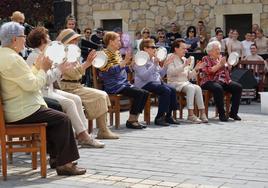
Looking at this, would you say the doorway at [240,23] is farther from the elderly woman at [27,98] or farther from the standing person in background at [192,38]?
the elderly woman at [27,98]

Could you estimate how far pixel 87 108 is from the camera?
307 inches

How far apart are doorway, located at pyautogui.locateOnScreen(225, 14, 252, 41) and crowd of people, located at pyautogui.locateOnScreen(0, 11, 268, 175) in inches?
271

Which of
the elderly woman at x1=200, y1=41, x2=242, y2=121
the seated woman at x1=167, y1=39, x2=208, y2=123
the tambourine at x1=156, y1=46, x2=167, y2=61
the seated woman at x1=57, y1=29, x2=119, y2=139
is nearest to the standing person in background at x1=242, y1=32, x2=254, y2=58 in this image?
the elderly woman at x1=200, y1=41, x2=242, y2=121

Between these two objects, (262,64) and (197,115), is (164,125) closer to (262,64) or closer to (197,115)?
(197,115)

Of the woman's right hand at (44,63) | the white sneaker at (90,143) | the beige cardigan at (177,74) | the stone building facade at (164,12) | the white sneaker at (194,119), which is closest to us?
the woman's right hand at (44,63)

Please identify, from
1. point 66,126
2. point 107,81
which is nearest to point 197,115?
point 107,81

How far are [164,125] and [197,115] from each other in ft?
3.55

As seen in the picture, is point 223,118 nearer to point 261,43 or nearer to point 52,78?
point 52,78

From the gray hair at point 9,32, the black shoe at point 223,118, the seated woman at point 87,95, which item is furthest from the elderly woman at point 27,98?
the black shoe at point 223,118

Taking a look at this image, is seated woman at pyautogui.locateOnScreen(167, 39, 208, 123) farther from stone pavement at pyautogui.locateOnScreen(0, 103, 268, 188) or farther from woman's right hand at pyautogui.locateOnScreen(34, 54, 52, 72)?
woman's right hand at pyautogui.locateOnScreen(34, 54, 52, 72)

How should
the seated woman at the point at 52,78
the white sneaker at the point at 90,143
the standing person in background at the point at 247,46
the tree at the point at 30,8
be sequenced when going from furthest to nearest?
the tree at the point at 30,8
the standing person in background at the point at 247,46
the white sneaker at the point at 90,143
the seated woman at the point at 52,78

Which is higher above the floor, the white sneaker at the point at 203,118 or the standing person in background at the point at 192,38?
the standing person in background at the point at 192,38

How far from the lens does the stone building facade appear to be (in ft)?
53.8

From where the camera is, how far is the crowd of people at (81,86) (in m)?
5.69
